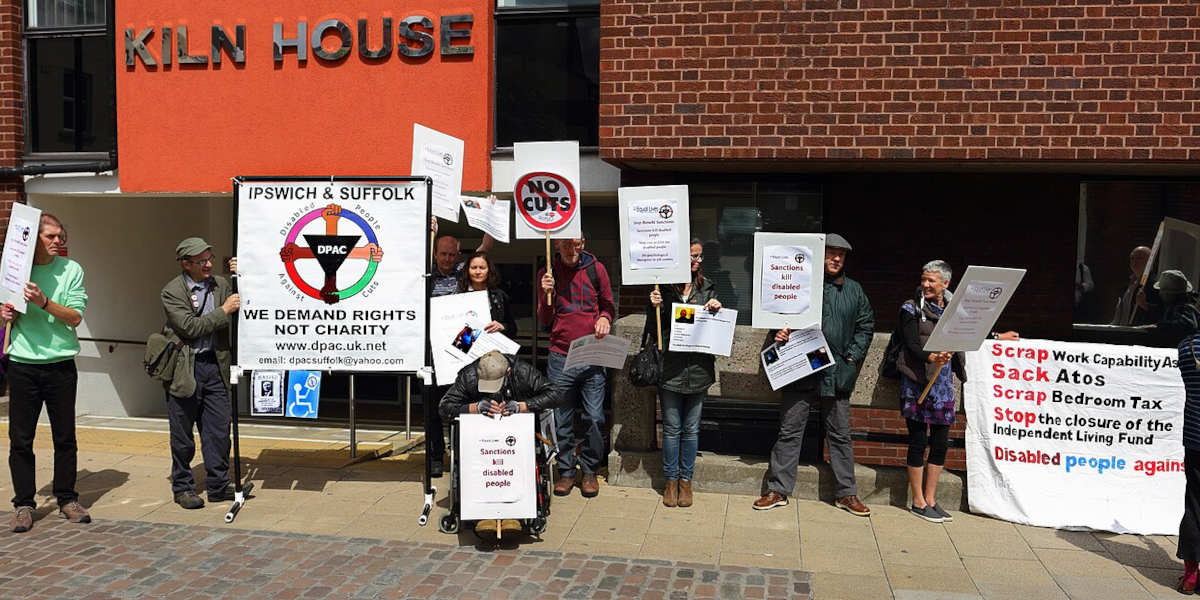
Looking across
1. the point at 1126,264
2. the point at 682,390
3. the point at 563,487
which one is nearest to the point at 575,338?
the point at 682,390

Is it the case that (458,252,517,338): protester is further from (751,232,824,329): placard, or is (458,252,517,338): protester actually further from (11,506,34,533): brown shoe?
(11,506,34,533): brown shoe

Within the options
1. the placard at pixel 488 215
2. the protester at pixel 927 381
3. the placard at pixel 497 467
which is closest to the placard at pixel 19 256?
the placard at pixel 488 215

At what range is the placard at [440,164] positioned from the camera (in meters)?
6.53

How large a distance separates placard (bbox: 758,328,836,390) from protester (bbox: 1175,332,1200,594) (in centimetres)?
206

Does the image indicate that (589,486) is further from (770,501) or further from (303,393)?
(303,393)

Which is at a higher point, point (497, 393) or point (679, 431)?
point (497, 393)

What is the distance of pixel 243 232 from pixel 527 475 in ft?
8.55

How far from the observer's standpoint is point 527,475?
5582mm

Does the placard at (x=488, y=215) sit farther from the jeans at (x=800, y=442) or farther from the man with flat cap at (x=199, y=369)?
the jeans at (x=800, y=442)

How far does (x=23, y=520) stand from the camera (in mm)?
5910

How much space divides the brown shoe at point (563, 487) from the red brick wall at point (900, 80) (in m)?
2.61

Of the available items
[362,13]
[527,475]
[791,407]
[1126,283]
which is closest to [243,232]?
[527,475]

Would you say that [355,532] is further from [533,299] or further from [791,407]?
[533,299]

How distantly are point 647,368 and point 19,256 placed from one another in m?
4.16
